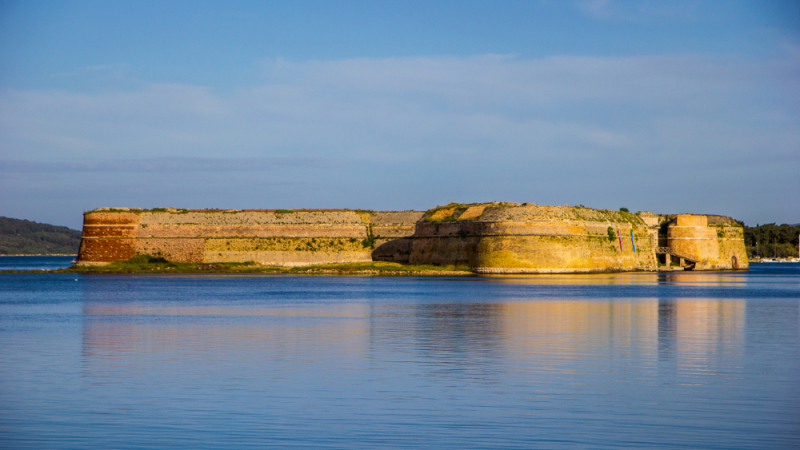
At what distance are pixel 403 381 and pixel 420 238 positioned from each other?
4857 cm

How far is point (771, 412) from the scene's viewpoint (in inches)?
340

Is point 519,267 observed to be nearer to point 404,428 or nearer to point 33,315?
point 33,315

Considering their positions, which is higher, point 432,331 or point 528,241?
point 528,241

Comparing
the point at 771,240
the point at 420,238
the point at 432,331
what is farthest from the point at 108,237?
the point at 771,240

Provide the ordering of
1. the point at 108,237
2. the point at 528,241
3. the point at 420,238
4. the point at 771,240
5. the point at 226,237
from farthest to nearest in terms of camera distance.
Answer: the point at 771,240, the point at 226,237, the point at 108,237, the point at 420,238, the point at 528,241

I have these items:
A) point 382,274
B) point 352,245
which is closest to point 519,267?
point 382,274

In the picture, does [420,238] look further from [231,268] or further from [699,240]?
[699,240]

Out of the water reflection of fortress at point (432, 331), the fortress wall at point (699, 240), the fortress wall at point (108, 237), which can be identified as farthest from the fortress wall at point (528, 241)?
the water reflection of fortress at point (432, 331)

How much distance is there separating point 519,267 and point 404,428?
44.8 metres

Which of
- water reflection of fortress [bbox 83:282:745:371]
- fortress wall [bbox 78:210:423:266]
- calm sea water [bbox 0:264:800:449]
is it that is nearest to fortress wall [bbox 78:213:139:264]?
fortress wall [bbox 78:210:423:266]

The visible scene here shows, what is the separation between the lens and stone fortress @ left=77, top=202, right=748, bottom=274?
173ft

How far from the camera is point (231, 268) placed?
6084cm

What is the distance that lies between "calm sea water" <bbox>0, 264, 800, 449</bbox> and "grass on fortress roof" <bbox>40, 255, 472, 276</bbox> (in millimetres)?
35354

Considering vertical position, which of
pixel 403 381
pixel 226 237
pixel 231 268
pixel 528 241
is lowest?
pixel 403 381
